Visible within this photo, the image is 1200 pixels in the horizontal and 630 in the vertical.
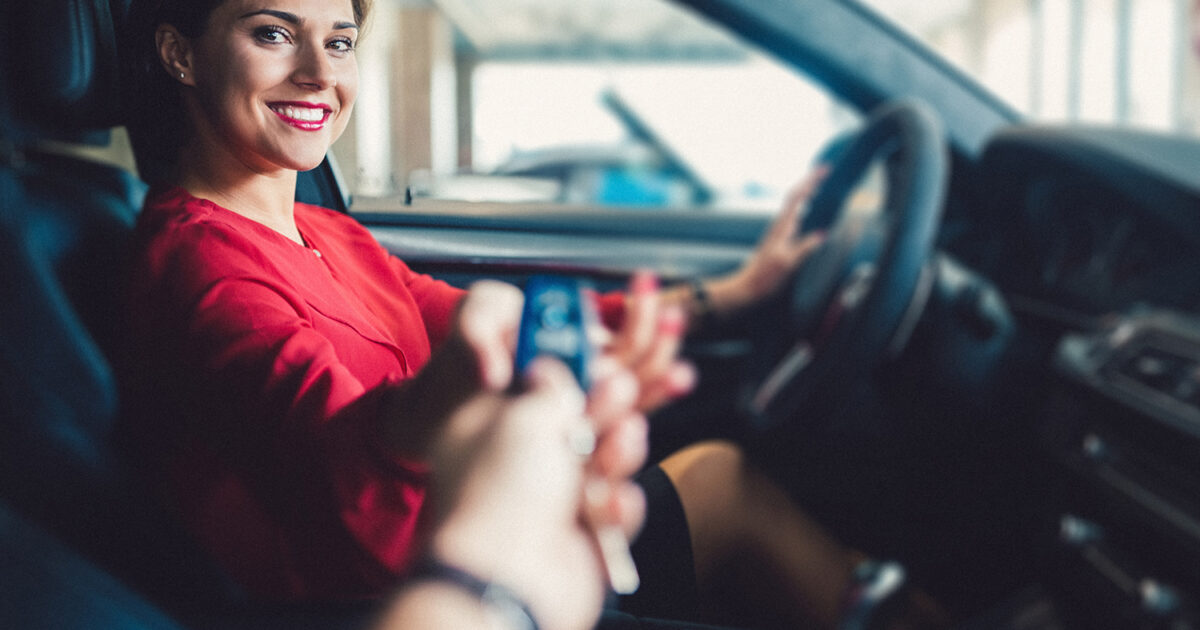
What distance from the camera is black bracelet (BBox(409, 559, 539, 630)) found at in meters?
0.31

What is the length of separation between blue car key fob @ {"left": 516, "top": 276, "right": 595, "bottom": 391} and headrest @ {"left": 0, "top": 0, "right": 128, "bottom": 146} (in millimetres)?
290

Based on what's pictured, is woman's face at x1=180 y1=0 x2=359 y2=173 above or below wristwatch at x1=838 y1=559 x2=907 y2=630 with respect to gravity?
above

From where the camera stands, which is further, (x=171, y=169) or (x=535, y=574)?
(x=171, y=169)

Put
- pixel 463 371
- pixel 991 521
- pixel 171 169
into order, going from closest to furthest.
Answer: pixel 463 371 → pixel 171 169 → pixel 991 521

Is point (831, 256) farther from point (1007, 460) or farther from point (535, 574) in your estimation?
point (535, 574)

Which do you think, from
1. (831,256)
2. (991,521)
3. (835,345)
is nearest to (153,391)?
(835,345)

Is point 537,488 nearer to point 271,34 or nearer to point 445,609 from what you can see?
point 445,609

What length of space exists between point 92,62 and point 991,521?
106 centimetres

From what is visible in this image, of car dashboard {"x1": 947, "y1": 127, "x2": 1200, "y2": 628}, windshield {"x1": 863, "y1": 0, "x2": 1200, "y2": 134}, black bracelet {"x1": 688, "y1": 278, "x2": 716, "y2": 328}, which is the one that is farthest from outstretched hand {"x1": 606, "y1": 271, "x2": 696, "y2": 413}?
windshield {"x1": 863, "y1": 0, "x2": 1200, "y2": 134}

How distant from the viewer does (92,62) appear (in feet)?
1.59

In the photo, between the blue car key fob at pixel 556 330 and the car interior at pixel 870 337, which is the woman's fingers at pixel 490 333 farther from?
the car interior at pixel 870 337

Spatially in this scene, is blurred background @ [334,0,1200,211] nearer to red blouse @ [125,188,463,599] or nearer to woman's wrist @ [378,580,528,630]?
red blouse @ [125,188,463,599]

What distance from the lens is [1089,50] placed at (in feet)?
10.3

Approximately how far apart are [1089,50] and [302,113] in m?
3.54
